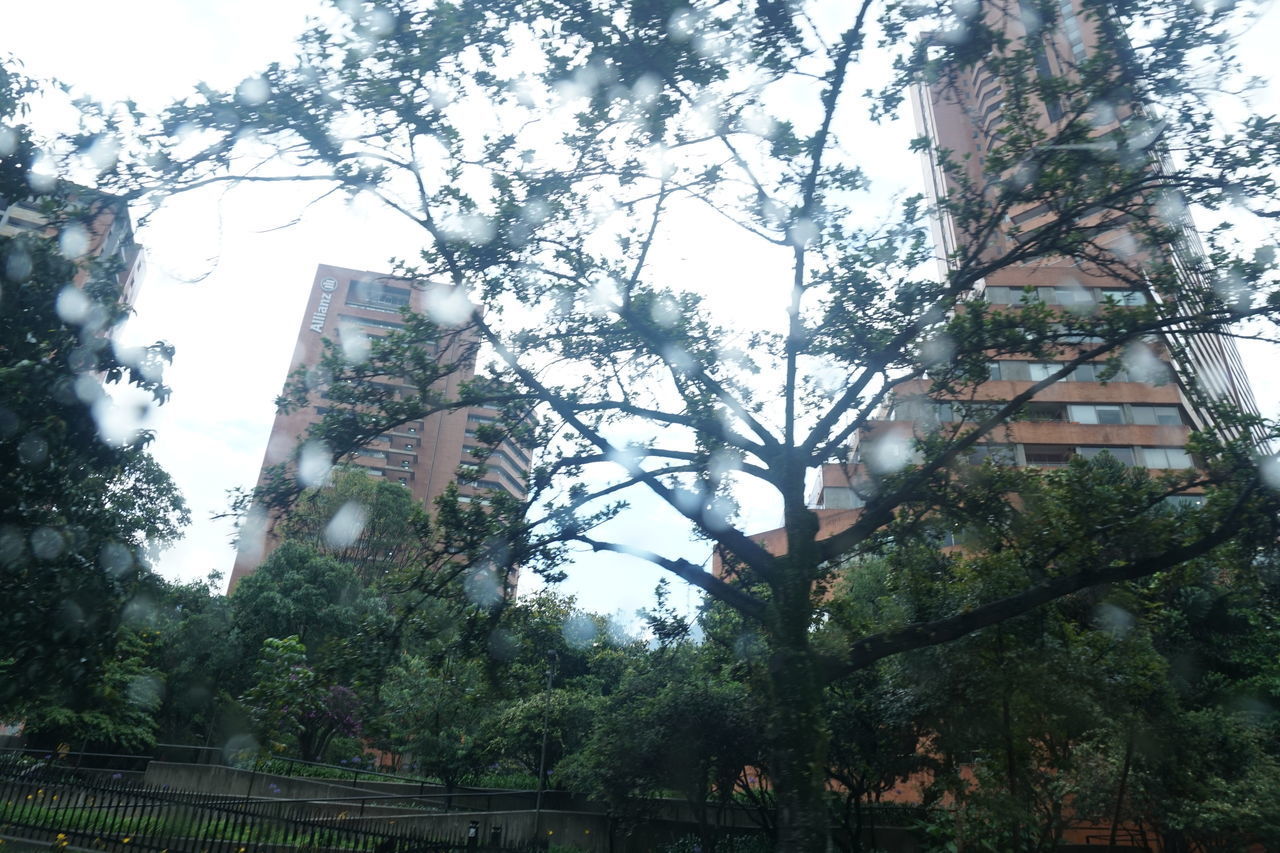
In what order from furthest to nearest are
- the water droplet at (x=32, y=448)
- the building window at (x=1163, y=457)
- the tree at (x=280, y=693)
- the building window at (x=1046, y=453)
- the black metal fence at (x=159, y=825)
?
the building window at (x=1046, y=453) < the building window at (x=1163, y=457) < the tree at (x=280, y=693) < the black metal fence at (x=159, y=825) < the water droplet at (x=32, y=448)

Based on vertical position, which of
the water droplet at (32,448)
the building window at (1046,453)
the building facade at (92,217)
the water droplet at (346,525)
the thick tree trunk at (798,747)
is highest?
the building window at (1046,453)

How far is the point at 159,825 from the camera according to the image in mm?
12938

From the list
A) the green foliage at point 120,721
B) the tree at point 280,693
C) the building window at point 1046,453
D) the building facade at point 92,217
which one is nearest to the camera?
the building facade at point 92,217

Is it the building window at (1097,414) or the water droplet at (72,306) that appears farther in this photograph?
the building window at (1097,414)

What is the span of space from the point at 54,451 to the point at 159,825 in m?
Result: 9.14

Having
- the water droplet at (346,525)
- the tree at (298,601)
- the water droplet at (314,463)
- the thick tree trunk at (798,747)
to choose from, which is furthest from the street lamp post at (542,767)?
the water droplet at (346,525)

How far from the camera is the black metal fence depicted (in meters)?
11.9

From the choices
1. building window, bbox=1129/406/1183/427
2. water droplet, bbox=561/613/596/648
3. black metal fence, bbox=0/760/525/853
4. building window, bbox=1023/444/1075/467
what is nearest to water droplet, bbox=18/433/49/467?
black metal fence, bbox=0/760/525/853

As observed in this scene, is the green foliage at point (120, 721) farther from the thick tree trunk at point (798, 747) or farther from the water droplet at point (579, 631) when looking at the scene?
the thick tree trunk at point (798, 747)

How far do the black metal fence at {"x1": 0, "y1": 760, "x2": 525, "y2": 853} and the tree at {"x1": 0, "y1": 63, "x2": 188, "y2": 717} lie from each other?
19.4 ft

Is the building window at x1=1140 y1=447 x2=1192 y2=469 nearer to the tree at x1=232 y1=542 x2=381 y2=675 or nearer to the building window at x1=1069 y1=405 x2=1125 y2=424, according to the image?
the building window at x1=1069 y1=405 x2=1125 y2=424

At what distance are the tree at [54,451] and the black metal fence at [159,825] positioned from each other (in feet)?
19.4

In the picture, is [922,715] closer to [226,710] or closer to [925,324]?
[925,324]

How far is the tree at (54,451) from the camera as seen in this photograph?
6.72m
